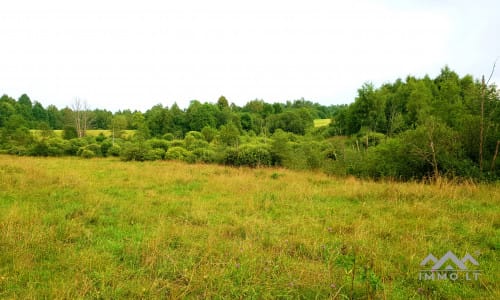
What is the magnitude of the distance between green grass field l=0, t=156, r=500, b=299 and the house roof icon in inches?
4.9

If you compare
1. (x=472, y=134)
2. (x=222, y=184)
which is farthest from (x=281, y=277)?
(x=472, y=134)

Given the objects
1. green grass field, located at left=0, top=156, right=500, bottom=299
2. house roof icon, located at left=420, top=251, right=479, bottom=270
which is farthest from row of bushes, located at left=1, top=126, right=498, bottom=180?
house roof icon, located at left=420, top=251, right=479, bottom=270

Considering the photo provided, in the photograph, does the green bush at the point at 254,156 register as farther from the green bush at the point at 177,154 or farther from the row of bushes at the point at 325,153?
the green bush at the point at 177,154

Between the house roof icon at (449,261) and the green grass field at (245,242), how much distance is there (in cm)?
12

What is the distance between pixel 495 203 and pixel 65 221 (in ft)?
34.6

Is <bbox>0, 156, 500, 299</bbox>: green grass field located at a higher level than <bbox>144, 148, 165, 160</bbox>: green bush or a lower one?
lower

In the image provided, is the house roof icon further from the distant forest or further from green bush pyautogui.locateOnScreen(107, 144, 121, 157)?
green bush pyautogui.locateOnScreen(107, 144, 121, 157)

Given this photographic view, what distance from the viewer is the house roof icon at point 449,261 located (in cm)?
349

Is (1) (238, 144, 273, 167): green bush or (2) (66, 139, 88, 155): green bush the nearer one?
(1) (238, 144, 273, 167): green bush

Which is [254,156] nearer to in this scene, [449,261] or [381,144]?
[381,144]

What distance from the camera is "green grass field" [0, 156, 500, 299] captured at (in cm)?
300

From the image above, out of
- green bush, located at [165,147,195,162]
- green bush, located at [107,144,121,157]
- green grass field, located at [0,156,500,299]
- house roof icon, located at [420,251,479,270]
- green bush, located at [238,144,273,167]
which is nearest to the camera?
green grass field, located at [0,156,500,299]

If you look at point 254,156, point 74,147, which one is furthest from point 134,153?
point 254,156

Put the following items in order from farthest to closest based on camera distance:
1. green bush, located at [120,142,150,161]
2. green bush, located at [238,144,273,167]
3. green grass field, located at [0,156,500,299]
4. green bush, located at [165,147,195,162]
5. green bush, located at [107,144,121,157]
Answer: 1. green bush, located at [107,144,121,157]
2. green bush, located at [165,147,195,162]
3. green bush, located at [120,142,150,161]
4. green bush, located at [238,144,273,167]
5. green grass field, located at [0,156,500,299]
